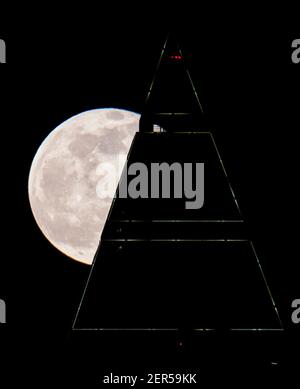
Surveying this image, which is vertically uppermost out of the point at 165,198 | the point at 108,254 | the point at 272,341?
the point at 165,198

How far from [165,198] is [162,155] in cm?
49

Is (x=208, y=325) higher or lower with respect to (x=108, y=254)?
lower

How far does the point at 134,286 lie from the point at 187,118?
2.00m

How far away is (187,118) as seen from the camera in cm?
1050

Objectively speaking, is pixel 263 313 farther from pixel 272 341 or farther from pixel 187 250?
pixel 187 250

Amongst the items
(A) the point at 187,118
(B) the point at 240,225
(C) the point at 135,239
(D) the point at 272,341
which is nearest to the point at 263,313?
(D) the point at 272,341

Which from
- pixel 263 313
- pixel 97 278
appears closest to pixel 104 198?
pixel 97 278

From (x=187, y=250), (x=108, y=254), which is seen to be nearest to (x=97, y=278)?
(x=108, y=254)

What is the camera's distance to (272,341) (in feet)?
34.7

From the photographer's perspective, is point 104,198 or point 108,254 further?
point 104,198

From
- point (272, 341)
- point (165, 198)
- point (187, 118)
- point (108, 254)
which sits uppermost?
point (187, 118)

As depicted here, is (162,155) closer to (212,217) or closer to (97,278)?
(212,217)

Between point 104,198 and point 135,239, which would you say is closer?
point 135,239

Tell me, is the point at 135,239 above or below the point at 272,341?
above
